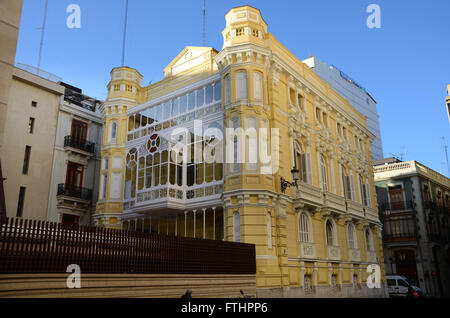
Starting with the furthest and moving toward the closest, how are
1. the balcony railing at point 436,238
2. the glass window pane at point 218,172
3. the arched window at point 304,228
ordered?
1. the balcony railing at point 436,238
2. the arched window at point 304,228
3. the glass window pane at point 218,172

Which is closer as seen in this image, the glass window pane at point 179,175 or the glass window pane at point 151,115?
the glass window pane at point 179,175

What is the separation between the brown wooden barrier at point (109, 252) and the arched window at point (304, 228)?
5064 millimetres

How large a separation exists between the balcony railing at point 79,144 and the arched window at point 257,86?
1554cm

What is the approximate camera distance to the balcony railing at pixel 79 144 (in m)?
28.5

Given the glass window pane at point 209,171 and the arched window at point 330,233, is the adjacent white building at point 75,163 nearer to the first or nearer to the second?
the glass window pane at point 209,171

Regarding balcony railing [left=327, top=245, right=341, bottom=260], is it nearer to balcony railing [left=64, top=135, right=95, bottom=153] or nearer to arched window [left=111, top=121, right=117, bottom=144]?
arched window [left=111, top=121, right=117, bottom=144]

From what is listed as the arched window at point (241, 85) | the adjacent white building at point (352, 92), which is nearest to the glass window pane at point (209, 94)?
the arched window at point (241, 85)

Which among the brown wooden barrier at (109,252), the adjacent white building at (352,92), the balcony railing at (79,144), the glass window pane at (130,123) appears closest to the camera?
the brown wooden barrier at (109,252)

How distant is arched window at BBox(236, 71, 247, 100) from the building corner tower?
10351 millimetres

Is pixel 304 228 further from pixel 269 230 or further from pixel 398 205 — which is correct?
pixel 398 205

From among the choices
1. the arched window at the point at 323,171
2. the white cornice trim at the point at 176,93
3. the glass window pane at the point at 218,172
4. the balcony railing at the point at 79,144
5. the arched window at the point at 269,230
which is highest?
the white cornice trim at the point at 176,93

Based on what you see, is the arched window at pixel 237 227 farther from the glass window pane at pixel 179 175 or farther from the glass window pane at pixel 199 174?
the glass window pane at pixel 179 175

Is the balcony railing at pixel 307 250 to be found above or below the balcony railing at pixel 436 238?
below

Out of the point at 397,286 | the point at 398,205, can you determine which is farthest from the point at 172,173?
the point at 398,205
